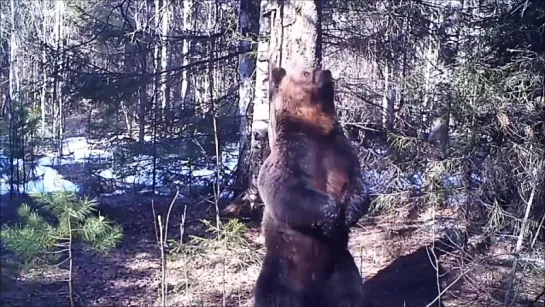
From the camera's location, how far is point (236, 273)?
2873mm

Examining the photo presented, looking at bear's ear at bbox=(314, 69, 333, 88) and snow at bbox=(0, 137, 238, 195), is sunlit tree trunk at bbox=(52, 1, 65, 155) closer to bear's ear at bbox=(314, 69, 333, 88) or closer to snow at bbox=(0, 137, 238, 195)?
snow at bbox=(0, 137, 238, 195)

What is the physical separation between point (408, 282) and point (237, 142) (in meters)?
1.87

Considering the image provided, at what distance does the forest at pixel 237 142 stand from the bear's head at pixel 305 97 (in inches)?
3.5

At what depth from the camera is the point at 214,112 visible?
15.1 ft

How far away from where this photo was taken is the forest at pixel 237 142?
267 cm

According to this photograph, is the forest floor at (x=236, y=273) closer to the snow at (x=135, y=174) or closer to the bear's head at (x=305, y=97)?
the snow at (x=135, y=174)

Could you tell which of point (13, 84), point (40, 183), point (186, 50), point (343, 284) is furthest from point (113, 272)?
point (186, 50)

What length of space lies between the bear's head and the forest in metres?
0.09

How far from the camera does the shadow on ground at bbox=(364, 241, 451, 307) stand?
2.89 meters

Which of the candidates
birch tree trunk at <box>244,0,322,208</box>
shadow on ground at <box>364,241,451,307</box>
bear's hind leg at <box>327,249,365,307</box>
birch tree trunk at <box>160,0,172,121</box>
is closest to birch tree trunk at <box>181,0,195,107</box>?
birch tree trunk at <box>160,0,172,121</box>

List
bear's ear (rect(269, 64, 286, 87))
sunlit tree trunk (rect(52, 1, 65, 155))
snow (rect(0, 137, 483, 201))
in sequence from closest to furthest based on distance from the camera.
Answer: bear's ear (rect(269, 64, 286, 87)) → snow (rect(0, 137, 483, 201)) → sunlit tree trunk (rect(52, 1, 65, 155))

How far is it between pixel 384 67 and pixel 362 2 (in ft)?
1.55

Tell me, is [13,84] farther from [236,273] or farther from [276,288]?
[276,288]

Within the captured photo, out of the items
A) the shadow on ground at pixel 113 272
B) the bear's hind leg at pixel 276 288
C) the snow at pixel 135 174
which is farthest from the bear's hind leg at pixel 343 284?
the snow at pixel 135 174
